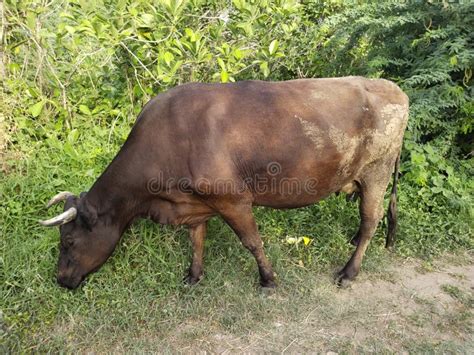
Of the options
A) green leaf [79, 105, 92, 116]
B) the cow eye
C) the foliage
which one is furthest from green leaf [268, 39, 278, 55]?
the cow eye

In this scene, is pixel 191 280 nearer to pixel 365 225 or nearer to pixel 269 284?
pixel 269 284

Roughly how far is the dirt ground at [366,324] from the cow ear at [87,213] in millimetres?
1099

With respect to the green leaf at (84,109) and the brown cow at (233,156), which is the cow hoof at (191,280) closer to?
the brown cow at (233,156)

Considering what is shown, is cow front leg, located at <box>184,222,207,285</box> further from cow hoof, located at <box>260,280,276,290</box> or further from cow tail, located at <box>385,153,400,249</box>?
cow tail, located at <box>385,153,400,249</box>

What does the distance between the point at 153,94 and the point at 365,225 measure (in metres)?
2.82

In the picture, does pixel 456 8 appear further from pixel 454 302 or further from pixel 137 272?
pixel 137 272

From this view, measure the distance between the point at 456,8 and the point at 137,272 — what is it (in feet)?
14.9

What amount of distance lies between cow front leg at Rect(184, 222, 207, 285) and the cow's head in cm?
71

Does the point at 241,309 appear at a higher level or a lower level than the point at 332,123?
lower

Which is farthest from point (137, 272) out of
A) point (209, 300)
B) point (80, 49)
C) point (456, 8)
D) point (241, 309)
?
point (456, 8)

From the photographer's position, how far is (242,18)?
185 inches

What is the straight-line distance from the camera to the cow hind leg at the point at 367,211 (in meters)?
3.91

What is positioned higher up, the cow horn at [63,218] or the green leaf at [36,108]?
the green leaf at [36,108]

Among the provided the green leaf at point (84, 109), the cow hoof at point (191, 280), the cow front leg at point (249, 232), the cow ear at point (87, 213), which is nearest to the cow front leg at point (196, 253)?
the cow hoof at point (191, 280)
